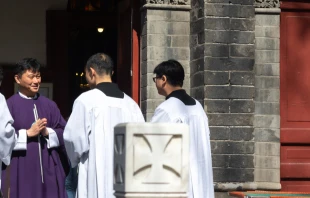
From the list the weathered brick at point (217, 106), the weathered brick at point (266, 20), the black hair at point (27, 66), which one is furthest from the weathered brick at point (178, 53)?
the black hair at point (27, 66)

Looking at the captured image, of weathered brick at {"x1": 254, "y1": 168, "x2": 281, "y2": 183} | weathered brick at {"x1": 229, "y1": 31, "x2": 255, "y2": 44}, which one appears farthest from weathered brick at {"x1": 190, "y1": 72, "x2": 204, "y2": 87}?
weathered brick at {"x1": 254, "y1": 168, "x2": 281, "y2": 183}

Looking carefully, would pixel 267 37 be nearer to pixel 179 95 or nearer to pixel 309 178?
pixel 309 178

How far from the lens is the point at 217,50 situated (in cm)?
1427

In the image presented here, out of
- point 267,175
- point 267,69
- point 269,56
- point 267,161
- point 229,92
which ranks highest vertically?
point 269,56

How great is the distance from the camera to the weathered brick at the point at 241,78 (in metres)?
14.3

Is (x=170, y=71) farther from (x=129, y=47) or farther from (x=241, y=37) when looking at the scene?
(x=129, y=47)

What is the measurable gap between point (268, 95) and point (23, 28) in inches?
210

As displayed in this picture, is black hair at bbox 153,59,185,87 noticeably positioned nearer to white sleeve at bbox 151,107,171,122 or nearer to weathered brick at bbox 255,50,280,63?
white sleeve at bbox 151,107,171,122

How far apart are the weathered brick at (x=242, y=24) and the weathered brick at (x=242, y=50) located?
23 cm

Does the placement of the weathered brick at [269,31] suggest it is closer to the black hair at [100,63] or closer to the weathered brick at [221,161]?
the weathered brick at [221,161]

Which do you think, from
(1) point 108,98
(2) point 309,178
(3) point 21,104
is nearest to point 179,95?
(1) point 108,98

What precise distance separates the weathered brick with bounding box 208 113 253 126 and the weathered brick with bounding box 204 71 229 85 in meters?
0.43

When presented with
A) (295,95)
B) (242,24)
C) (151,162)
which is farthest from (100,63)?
(295,95)

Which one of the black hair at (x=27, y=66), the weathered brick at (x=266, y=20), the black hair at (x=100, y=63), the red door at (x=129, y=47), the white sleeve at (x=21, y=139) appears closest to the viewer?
the black hair at (x=100, y=63)
